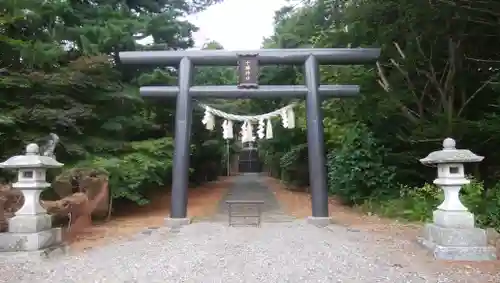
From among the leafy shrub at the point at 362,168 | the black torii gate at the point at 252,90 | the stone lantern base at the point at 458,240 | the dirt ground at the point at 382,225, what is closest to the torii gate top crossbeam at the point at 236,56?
the black torii gate at the point at 252,90

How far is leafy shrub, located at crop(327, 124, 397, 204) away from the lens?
472 inches

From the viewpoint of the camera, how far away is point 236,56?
9.84 meters

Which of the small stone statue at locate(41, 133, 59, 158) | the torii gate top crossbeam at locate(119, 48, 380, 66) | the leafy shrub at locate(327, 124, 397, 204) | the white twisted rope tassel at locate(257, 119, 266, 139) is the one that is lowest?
the leafy shrub at locate(327, 124, 397, 204)

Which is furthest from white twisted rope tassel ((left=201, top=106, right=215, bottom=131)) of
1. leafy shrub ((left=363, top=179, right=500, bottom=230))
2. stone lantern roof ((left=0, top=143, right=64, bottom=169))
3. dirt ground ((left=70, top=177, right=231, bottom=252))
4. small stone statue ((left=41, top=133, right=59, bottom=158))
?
leafy shrub ((left=363, top=179, right=500, bottom=230))

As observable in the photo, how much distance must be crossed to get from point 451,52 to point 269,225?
699 cm

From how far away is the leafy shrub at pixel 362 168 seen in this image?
39.3 feet

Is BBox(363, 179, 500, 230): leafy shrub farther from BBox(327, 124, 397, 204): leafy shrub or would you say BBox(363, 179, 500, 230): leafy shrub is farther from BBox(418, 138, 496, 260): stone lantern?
BBox(418, 138, 496, 260): stone lantern

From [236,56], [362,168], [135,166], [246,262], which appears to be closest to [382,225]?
[362,168]

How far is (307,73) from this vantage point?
9.77 m

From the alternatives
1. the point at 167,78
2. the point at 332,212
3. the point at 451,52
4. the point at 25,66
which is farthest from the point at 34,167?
the point at 451,52

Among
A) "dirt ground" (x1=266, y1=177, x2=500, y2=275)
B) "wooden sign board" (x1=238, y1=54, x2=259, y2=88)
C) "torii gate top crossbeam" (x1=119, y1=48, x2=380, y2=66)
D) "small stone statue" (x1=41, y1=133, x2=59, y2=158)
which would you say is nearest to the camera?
"dirt ground" (x1=266, y1=177, x2=500, y2=275)

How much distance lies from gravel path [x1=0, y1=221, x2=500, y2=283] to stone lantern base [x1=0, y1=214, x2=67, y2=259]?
0.28 meters

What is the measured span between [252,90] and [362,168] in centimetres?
471

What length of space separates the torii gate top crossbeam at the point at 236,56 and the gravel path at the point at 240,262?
14.5 feet
